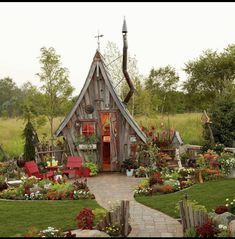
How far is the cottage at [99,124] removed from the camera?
2189 cm

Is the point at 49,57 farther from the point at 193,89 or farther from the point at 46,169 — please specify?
the point at 193,89

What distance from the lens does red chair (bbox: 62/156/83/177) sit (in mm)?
20156

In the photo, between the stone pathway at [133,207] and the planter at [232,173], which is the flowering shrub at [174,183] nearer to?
the stone pathway at [133,207]

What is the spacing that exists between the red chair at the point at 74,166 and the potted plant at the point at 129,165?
7.69 ft

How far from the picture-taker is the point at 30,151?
22328mm

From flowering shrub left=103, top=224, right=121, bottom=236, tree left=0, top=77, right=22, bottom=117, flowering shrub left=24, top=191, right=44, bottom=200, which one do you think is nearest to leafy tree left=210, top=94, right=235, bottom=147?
flowering shrub left=24, top=191, right=44, bottom=200

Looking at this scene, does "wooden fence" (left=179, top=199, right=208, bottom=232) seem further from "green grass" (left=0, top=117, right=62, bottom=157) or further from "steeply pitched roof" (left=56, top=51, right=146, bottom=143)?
"green grass" (left=0, top=117, right=62, bottom=157)

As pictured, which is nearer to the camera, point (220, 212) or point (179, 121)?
point (220, 212)

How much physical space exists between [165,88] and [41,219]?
33.6 metres

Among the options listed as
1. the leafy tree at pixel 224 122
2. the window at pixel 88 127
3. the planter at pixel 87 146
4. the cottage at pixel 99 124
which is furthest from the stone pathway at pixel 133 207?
the leafy tree at pixel 224 122

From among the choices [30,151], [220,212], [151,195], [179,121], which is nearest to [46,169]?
[30,151]

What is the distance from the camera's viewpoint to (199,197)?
48.3 ft

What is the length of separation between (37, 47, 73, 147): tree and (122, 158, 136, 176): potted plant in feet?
26.7

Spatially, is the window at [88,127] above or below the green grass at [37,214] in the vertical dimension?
above
